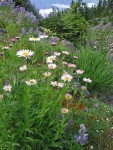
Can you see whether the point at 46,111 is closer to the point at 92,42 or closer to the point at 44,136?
the point at 44,136

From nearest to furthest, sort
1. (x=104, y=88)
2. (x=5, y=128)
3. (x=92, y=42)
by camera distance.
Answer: (x=5, y=128) < (x=104, y=88) < (x=92, y=42)

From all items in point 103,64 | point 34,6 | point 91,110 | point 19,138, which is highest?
point 34,6

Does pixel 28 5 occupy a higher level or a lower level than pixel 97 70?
higher

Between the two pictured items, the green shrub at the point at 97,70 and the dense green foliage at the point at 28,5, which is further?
the dense green foliage at the point at 28,5

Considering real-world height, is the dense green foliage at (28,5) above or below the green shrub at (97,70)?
above

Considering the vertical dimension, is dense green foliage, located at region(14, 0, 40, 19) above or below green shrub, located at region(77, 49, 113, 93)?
above

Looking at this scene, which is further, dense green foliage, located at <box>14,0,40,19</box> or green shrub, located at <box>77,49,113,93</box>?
dense green foliage, located at <box>14,0,40,19</box>

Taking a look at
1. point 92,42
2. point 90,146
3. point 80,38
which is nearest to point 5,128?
point 90,146

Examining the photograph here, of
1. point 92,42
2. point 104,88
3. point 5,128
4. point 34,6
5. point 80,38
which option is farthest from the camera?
point 34,6

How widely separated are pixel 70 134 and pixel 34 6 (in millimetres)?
10857

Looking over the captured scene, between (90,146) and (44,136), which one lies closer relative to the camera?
(44,136)

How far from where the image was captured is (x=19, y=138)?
159 inches

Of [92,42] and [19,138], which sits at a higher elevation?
[92,42]

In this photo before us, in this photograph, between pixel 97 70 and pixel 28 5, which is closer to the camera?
pixel 97 70
